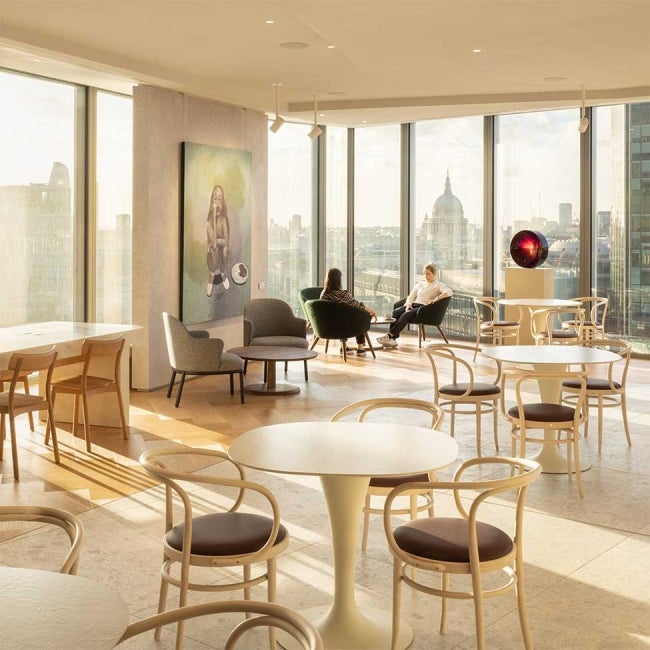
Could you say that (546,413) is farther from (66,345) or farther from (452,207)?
(452,207)

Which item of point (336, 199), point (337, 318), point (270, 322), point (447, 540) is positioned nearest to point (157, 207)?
point (270, 322)

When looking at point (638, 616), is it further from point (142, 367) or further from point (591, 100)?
point (591, 100)

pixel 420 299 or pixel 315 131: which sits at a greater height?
pixel 315 131

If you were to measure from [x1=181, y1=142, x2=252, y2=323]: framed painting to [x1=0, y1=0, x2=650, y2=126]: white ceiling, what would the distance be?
30.1 inches

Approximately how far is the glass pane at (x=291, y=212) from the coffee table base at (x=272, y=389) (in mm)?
4476

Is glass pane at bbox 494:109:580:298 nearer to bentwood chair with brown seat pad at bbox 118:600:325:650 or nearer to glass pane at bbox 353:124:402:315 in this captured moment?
glass pane at bbox 353:124:402:315

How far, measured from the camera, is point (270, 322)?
10508 mm

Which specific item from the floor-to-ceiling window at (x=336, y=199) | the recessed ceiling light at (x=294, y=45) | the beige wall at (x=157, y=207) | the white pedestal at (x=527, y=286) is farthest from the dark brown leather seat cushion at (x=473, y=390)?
the floor-to-ceiling window at (x=336, y=199)

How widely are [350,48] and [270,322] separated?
335cm

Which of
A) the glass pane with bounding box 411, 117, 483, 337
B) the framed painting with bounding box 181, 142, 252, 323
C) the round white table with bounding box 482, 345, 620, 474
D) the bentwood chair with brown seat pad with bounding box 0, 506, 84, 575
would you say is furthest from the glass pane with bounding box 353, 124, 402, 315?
the bentwood chair with brown seat pad with bounding box 0, 506, 84, 575

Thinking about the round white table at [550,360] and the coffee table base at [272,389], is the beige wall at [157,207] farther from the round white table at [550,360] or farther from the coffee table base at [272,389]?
the round white table at [550,360]

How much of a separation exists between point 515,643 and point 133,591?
178 cm

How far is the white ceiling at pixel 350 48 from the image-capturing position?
703 centimetres

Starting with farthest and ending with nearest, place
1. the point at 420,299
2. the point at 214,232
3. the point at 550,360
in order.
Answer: the point at 420,299
the point at 214,232
the point at 550,360
